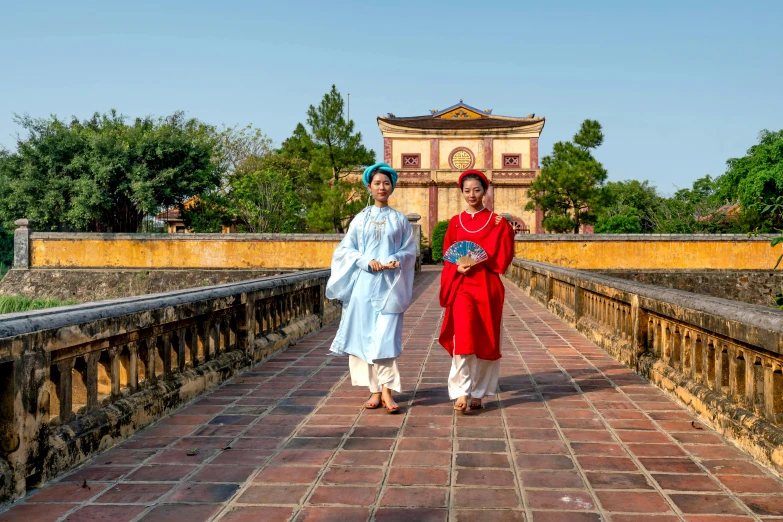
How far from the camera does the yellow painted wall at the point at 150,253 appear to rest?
91.7 ft

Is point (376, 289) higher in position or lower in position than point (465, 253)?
lower

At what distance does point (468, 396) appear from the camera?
493 centimetres

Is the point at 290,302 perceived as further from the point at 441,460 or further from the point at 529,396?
the point at 441,460

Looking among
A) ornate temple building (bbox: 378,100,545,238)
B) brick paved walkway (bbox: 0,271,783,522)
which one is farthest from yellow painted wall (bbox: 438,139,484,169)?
brick paved walkway (bbox: 0,271,783,522)

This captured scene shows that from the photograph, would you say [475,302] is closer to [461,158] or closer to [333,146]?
[333,146]

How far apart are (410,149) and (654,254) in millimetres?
24118

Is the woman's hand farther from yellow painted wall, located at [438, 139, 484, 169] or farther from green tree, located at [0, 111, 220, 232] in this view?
yellow painted wall, located at [438, 139, 484, 169]

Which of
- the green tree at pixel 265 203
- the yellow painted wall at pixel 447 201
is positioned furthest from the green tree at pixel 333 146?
the yellow painted wall at pixel 447 201

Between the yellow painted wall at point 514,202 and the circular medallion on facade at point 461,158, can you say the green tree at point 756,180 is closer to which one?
the yellow painted wall at point 514,202

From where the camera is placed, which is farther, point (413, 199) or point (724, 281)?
point (413, 199)

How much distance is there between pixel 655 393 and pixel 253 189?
99.1 ft

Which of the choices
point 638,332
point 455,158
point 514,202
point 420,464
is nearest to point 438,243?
point 514,202

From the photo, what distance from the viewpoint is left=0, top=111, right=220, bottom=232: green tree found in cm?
2909

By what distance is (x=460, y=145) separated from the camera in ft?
158
